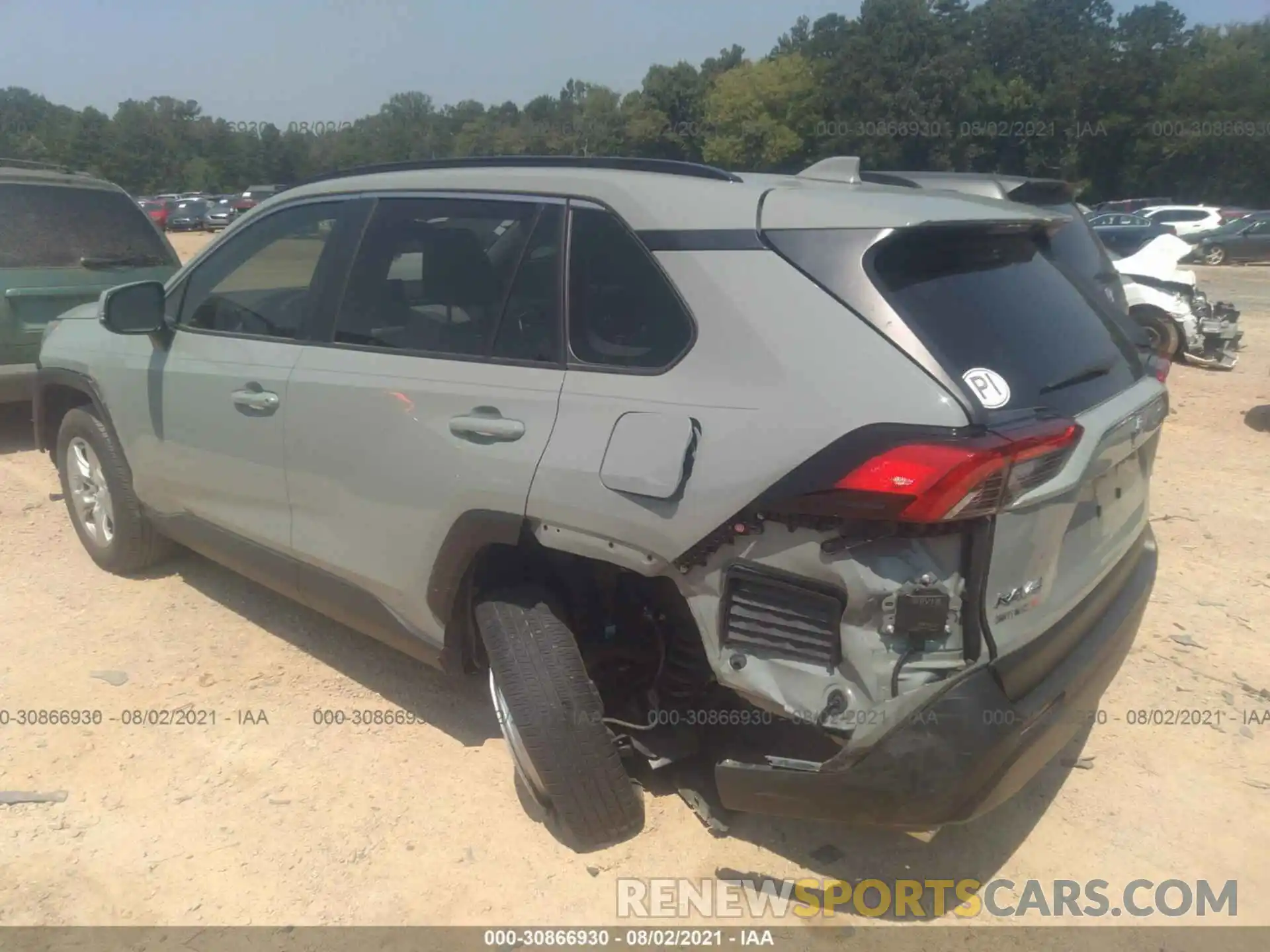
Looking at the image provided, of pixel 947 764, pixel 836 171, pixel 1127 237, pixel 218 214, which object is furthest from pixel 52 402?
pixel 218 214

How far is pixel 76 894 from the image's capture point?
9.16 ft

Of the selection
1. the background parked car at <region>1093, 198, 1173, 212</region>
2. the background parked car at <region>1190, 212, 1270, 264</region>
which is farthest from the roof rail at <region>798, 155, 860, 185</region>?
the background parked car at <region>1093, 198, 1173, 212</region>

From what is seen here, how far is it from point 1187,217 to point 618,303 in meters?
31.2

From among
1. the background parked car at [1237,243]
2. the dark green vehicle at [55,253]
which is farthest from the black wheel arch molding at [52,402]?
the background parked car at [1237,243]

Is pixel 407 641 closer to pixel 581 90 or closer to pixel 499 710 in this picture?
pixel 499 710

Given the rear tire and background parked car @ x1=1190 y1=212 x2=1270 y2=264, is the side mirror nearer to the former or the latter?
the rear tire

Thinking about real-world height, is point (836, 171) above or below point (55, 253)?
above

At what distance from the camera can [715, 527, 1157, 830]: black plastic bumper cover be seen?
88.9 inches

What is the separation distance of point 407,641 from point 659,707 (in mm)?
906

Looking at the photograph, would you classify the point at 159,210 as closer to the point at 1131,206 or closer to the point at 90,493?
the point at 1131,206

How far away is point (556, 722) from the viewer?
9.03 ft

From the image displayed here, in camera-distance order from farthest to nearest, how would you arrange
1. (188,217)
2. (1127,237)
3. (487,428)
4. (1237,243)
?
(188,217)
(1237,243)
(1127,237)
(487,428)

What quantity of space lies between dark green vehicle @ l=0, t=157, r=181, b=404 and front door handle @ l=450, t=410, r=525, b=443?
193 inches
